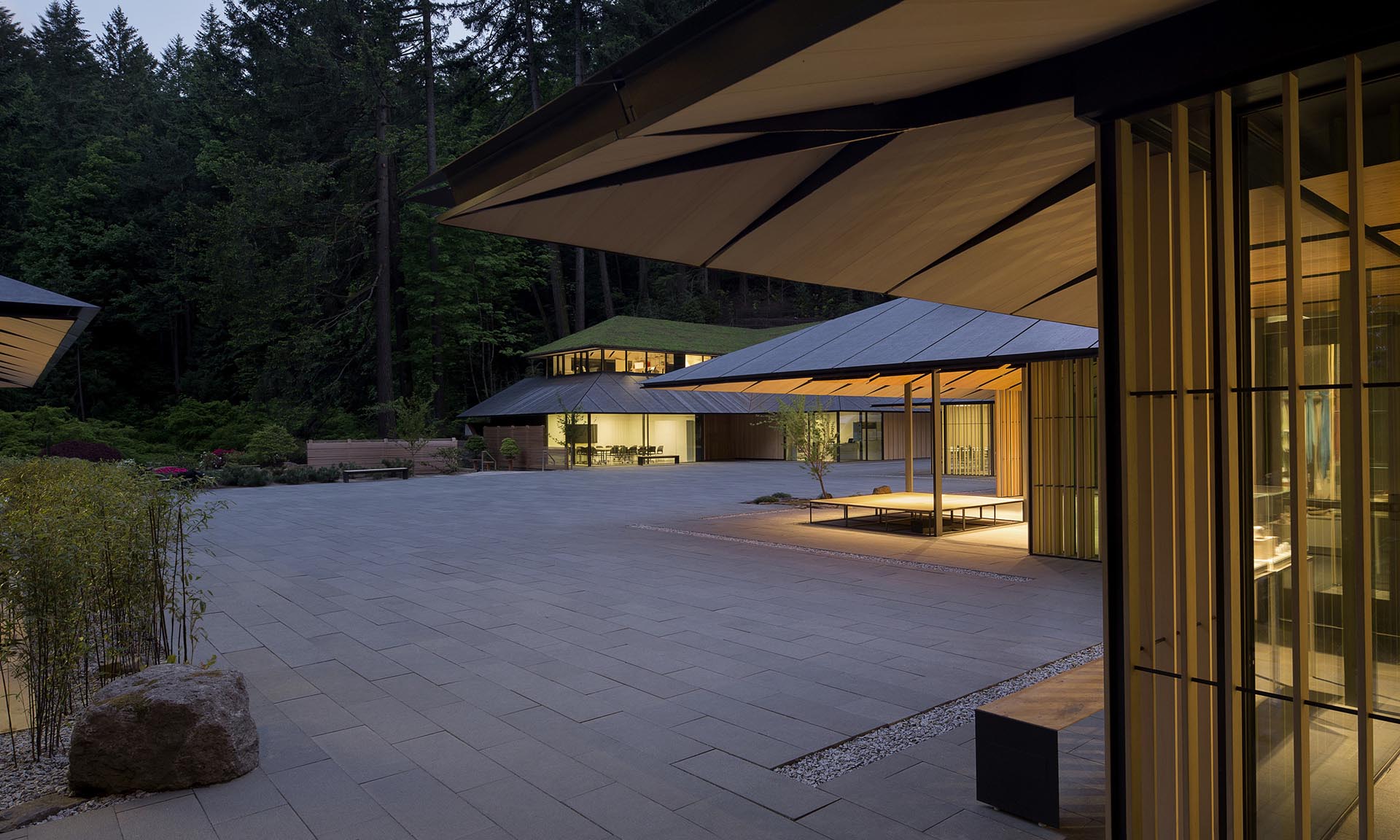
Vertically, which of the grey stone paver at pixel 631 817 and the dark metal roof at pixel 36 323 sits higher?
the dark metal roof at pixel 36 323

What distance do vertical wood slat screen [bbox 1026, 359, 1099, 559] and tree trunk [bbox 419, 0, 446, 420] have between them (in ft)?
111

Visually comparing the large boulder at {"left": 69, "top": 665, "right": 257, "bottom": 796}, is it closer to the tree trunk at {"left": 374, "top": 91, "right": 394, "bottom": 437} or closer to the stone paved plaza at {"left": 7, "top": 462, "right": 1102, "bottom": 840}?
the stone paved plaza at {"left": 7, "top": 462, "right": 1102, "bottom": 840}

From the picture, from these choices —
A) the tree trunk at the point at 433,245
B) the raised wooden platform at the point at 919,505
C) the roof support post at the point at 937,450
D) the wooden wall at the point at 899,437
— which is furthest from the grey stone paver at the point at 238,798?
the tree trunk at the point at 433,245

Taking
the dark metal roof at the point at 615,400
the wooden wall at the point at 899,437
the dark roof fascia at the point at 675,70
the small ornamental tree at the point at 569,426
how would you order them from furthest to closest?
the wooden wall at the point at 899,437 < the dark metal roof at the point at 615,400 < the small ornamental tree at the point at 569,426 < the dark roof fascia at the point at 675,70

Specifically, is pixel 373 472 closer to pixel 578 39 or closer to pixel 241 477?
pixel 241 477

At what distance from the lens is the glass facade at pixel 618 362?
38094 mm

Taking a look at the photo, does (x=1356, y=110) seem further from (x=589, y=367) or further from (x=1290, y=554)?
(x=589, y=367)

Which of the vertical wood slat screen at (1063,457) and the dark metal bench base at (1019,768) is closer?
the dark metal bench base at (1019,768)

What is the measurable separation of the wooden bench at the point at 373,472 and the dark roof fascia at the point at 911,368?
17.0 meters

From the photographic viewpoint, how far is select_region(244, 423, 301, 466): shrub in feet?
96.6

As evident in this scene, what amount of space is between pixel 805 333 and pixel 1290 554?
12.5 meters

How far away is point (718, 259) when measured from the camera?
15.8 ft

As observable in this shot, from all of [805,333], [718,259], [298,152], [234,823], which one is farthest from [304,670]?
[298,152]

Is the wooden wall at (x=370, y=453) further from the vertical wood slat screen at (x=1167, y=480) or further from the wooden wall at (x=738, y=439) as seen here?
the vertical wood slat screen at (x=1167, y=480)
